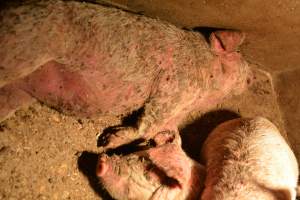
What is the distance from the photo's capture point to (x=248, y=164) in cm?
213

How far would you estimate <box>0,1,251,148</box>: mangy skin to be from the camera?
1683 millimetres

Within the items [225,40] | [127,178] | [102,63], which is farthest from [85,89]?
[225,40]

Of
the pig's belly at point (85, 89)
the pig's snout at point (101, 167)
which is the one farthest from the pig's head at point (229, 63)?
the pig's snout at point (101, 167)

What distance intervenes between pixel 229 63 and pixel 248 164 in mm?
721

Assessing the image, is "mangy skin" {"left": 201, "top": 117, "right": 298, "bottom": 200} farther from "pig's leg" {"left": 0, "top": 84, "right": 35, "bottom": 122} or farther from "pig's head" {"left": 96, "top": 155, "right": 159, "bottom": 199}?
"pig's leg" {"left": 0, "top": 84, "right": 35, "bottom": 122}

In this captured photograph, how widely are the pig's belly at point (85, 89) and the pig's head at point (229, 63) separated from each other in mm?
Result: 600

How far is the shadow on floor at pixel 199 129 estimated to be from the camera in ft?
8.43

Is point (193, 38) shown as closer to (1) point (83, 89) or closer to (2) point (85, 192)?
(1) point (83, 89)

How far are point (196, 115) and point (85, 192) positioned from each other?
3.25ft

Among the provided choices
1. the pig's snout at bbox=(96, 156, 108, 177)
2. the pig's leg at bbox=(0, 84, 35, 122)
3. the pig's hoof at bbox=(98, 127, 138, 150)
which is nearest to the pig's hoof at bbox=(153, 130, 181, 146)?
the pig's hoof at bbox=(98, 127, 138, 150)

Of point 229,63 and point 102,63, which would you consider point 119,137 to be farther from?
point 229,63

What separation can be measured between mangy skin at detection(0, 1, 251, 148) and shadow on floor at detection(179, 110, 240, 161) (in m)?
0.32

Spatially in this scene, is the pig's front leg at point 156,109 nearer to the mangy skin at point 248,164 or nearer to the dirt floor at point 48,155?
the dirt floor at point 48,155

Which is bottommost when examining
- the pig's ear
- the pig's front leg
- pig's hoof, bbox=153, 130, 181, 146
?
pig's hoof, bbox=153, 130, 181, 146
